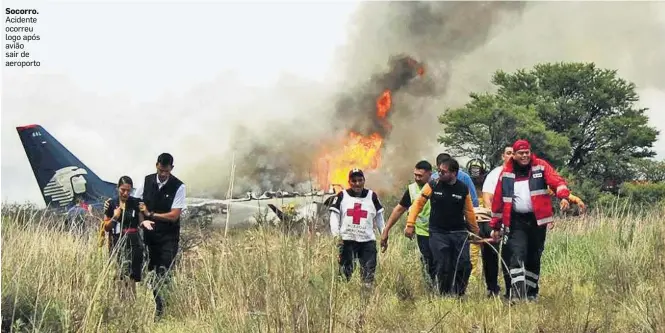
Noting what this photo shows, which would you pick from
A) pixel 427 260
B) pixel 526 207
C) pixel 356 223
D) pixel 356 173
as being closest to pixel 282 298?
pixel 526 207

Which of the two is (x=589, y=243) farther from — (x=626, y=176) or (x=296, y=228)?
(x=626, y=176)

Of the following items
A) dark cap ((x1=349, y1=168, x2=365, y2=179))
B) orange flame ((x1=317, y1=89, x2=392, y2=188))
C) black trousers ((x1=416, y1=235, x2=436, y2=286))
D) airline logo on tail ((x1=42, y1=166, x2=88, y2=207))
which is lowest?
black trousers ((x1=416, y1=235, x2=436, y2=286))

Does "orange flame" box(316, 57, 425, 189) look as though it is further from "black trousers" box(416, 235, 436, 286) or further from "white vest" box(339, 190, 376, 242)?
"white vest" box(339, 190, 376, 242)

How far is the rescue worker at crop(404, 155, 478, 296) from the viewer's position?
6.54m

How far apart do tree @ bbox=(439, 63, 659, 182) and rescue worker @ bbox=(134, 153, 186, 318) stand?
86.4ft

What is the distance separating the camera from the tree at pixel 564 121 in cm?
3256

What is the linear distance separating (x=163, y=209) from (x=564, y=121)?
32998 millimetres

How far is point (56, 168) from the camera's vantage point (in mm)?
19453

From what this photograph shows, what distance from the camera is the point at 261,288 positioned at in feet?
11.7

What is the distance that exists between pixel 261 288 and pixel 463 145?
32.2 m

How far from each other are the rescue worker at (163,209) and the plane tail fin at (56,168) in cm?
1322

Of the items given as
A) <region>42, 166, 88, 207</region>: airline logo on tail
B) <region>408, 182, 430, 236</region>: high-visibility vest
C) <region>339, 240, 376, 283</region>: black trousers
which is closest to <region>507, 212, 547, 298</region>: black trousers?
<region>408, 182, 430, 236</region>: high-visibility vest

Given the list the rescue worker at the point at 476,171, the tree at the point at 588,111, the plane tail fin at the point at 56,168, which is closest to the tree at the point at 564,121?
the tree at the point at 588,111

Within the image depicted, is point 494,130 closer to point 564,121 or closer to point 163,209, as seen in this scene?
point 564,121
